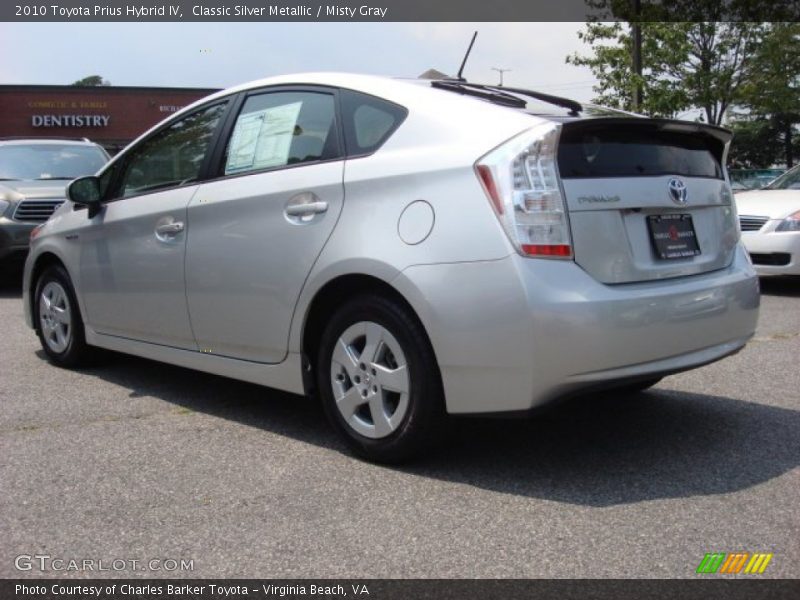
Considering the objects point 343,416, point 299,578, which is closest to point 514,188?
point 343,416

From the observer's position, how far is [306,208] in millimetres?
3863

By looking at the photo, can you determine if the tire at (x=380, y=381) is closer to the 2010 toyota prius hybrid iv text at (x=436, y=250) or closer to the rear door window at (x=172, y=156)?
the 2010 toyota prius hybrid iv text at (x=436, y=250)

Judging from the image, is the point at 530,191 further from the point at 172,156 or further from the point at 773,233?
the point at 773,233

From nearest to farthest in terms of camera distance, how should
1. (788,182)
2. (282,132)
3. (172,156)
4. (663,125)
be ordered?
1. (663,125)
2. (282,132)
3. (172,156)
4. (788,182)

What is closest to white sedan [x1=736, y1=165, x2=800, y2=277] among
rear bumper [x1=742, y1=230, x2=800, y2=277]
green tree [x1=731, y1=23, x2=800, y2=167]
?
rear bumper [x1=742, y1=230, x2=800, y2=277]

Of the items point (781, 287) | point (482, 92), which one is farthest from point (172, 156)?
point (781, 287)

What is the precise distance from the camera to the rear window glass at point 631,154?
339 cm

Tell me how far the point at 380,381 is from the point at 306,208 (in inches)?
33.6

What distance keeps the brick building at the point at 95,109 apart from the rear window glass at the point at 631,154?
40174 millimetres

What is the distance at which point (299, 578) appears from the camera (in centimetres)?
271

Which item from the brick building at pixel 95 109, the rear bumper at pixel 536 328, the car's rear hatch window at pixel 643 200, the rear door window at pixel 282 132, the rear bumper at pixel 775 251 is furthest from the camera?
the brick building at pixel 95 109

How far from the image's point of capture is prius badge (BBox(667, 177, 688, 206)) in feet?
11.9

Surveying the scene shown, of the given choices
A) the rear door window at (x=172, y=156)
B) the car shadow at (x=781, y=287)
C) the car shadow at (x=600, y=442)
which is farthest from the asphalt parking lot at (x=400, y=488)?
the car shadow at (x=781, y=287)

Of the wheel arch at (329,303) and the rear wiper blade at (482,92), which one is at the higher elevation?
the rear wiper blade at (482,92)
